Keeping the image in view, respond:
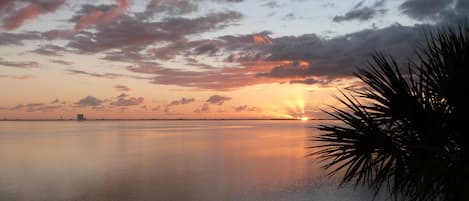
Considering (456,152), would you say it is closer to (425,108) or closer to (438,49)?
(425,108)

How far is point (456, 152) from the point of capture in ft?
15.1

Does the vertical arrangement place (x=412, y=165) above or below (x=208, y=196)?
above

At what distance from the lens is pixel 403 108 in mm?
4957

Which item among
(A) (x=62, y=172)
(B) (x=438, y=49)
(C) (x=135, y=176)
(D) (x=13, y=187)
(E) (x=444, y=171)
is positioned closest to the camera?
(E) (x=444, y=171)

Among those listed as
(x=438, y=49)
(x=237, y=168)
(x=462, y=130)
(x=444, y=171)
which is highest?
(x=438, y=49)

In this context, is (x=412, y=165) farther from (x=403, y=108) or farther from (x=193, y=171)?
(x=193, y=171)

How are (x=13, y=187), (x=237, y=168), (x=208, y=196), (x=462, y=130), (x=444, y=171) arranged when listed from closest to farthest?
(x=444, y=171)
(x=462, y=130)
(x=208, y=196)
(x=13, y=187)
(x=237, y=168)

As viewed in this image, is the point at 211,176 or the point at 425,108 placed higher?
the point at 425,108

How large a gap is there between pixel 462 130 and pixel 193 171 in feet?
94.5

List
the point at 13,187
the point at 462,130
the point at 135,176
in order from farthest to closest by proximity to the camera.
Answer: the point at 135,176, the point at 13,187, the point at 462,130

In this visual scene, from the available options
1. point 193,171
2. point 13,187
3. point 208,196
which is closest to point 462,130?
point 208,196

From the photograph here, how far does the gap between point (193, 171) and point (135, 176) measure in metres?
4.66

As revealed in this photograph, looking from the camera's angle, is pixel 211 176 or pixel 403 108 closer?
pixel 403 108

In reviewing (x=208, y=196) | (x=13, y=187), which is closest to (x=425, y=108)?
(x=208, y=196)
